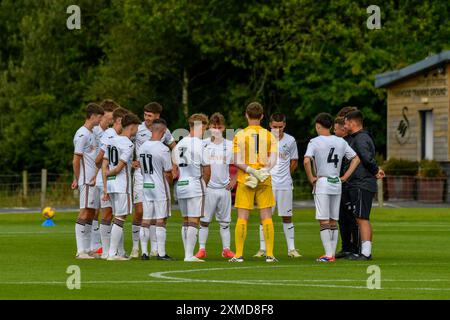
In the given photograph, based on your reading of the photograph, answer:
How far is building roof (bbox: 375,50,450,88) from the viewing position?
49.8 meters

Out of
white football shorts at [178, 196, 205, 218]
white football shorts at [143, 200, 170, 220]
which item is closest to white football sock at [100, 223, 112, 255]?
white football shorts at [143, 200, 170, 220]

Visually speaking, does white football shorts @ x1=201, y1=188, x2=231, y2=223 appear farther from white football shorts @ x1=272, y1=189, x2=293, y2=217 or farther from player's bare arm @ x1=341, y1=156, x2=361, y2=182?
player's bare arm @ x1=341, y1=156, x2=361, y2=182

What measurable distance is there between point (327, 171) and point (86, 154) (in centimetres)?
397

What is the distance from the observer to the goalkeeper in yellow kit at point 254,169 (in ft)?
66.2

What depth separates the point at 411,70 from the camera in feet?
168

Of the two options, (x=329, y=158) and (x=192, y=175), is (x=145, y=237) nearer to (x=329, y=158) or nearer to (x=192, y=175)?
(x=192, y=175)

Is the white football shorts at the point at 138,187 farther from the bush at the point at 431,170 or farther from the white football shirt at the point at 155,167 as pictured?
the bush at the point at 431,170

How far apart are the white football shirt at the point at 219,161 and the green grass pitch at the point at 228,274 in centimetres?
121

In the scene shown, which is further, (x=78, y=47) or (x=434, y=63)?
(x=78, y=47)

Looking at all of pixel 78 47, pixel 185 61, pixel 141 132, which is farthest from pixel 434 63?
pixel 141 132

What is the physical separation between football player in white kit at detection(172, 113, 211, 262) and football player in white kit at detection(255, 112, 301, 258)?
1855mm

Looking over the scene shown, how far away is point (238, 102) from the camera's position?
62094 mm
